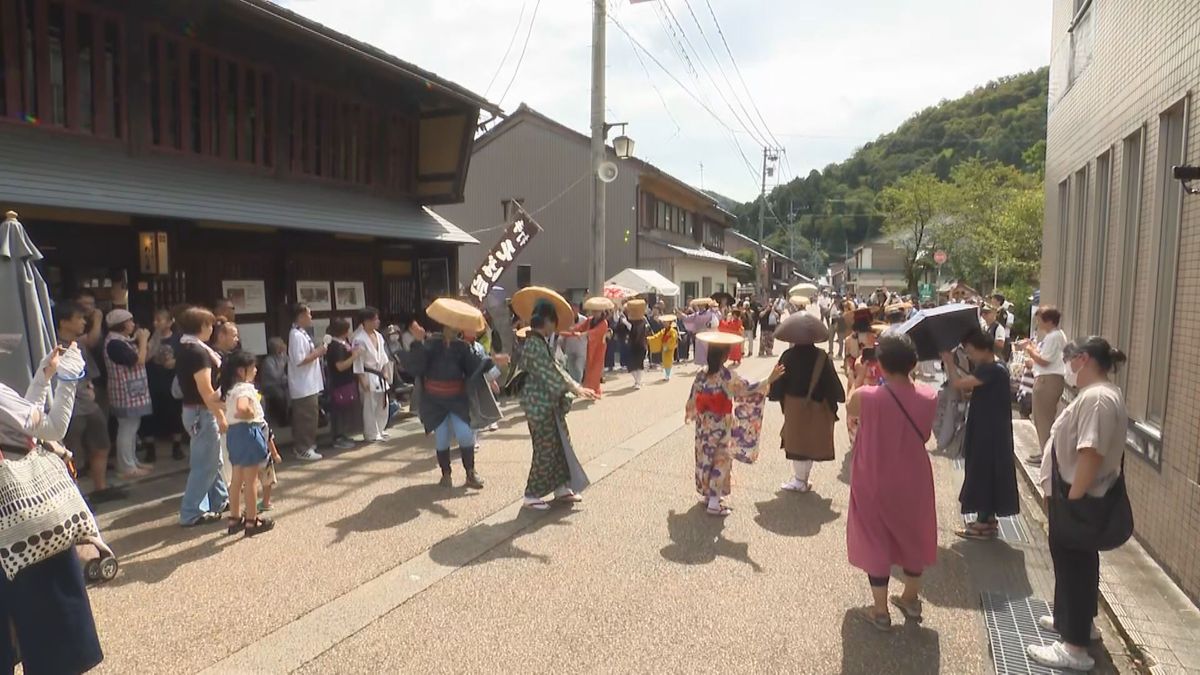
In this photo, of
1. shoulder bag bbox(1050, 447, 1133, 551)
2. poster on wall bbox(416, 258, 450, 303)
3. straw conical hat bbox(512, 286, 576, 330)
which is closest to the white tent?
poster on wall bbox(416, 258, 450, 303)

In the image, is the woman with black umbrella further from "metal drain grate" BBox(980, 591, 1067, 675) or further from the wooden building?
the wooden building

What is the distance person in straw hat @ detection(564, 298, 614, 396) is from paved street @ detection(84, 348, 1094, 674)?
500cm

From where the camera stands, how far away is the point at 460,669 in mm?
3580

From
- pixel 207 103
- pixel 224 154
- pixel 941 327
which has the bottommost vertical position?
pixel 941 327

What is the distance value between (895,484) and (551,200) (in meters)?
23.1

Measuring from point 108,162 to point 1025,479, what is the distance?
10.6 metres

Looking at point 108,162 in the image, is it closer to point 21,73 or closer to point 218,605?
point 21,73

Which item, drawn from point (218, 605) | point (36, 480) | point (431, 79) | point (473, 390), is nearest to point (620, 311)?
point (431, 79)

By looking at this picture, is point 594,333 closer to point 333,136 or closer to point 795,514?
point 333,136

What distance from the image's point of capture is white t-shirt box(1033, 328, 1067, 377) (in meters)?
7.26

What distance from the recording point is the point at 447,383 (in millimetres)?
6723

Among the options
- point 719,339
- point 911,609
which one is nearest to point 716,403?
point 719,339

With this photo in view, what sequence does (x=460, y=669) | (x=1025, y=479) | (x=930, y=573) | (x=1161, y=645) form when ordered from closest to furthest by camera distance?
(x=460, y=669), (x=1161, y=645), (x=930, y=573), (x=1025, y=479)

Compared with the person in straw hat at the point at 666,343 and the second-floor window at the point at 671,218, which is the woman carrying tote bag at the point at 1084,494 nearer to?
the person in straw hat at the point at 666,343
